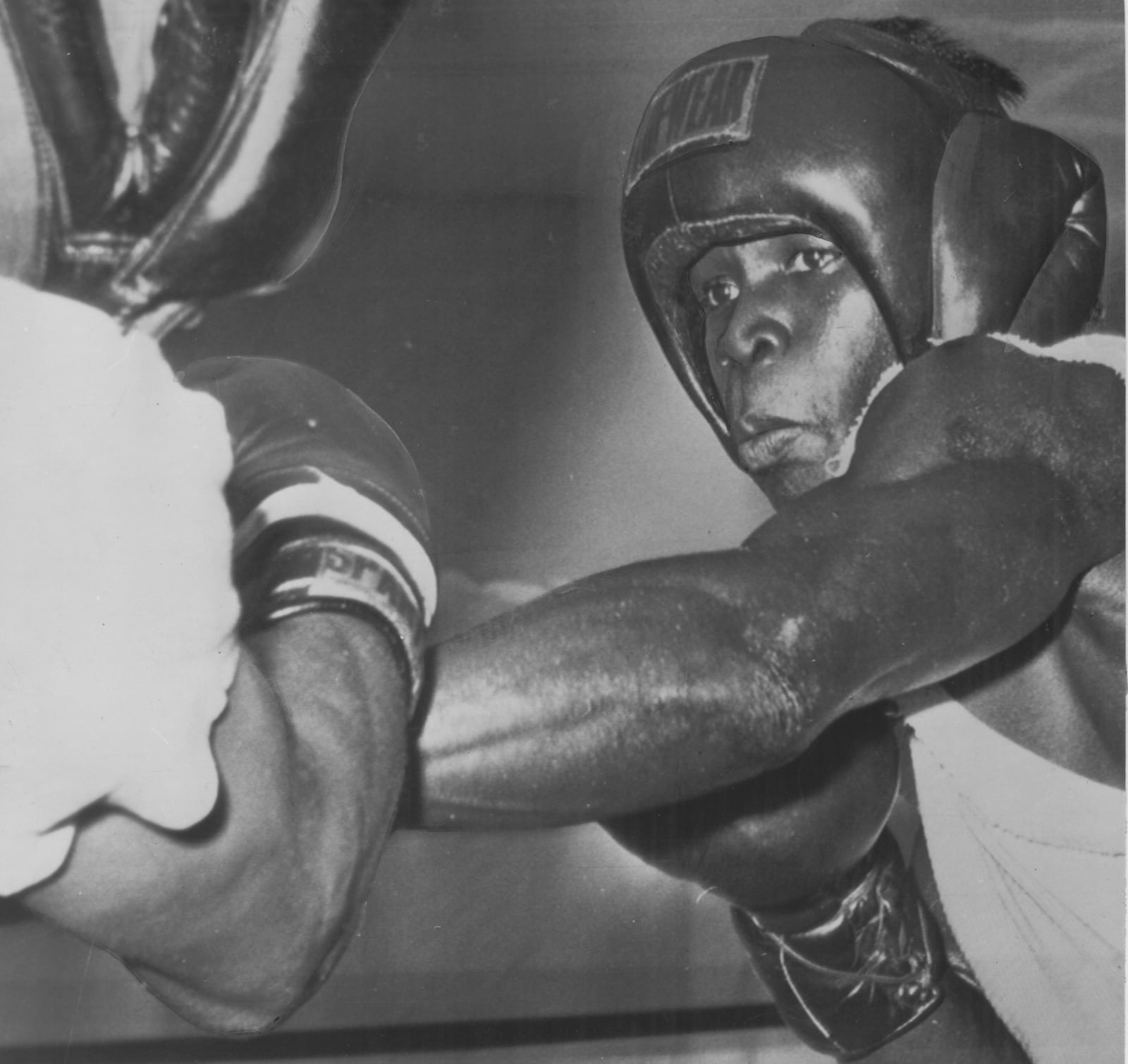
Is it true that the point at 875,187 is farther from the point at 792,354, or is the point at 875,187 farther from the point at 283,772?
the point at 283,772

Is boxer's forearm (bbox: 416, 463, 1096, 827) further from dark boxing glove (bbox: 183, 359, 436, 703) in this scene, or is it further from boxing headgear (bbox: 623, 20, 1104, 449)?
boxing headgear (bbox: 623, 20, 1104, 449)

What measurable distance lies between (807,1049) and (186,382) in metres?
0.71

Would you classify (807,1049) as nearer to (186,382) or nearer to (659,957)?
(659,957)

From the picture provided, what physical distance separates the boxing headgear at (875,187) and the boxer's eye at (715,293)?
0.12 ft

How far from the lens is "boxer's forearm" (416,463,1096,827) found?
0.85 metres

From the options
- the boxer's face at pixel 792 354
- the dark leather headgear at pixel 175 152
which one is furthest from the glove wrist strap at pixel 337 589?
the boxer's face at pixel 792 354

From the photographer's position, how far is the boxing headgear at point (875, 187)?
1189 millimetres

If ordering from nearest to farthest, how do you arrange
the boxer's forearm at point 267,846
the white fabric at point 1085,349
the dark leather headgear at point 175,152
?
the boxer's forearm at point 267,846 → the dark leather headgear at point 175,152 → the white fabric at point 1085,349

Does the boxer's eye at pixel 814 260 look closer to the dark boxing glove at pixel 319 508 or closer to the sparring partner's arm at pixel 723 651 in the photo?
the sparring partner's arm at pixel 723 651

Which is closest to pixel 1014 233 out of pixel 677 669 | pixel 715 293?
pixel 715 293

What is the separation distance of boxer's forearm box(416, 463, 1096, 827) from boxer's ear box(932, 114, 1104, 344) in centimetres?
32

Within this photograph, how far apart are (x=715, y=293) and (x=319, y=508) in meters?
0.50

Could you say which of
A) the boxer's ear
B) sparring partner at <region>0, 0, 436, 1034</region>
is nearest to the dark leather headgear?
sparring partner at <region>0, 0, 436, 1034</region>

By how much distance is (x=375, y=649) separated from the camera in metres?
0.86
